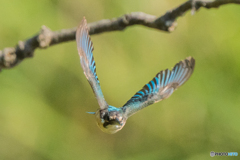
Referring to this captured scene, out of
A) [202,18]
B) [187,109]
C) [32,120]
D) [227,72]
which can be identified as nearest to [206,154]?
[187,109]

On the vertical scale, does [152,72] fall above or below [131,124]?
above

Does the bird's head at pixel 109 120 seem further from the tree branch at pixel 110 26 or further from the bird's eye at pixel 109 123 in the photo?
the tree branch at pixel 110 26

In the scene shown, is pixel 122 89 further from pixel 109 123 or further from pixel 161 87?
pixel 109 123

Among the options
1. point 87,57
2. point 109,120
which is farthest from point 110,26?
point 109,120

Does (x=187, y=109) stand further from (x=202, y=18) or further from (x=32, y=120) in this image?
(x=32, y=120)

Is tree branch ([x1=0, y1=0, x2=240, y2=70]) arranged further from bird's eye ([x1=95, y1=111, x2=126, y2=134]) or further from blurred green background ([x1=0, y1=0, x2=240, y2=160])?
blurred green background ([x1=0, y1=0, x2=240, y2=160])

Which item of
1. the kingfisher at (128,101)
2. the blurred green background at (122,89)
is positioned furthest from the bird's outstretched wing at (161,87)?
the blurred green background at (122,89)

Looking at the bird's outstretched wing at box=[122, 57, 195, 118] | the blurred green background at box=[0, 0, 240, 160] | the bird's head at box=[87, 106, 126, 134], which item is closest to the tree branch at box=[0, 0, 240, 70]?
the bird's outstretched wing at box=[122, 57, 195, 118]
